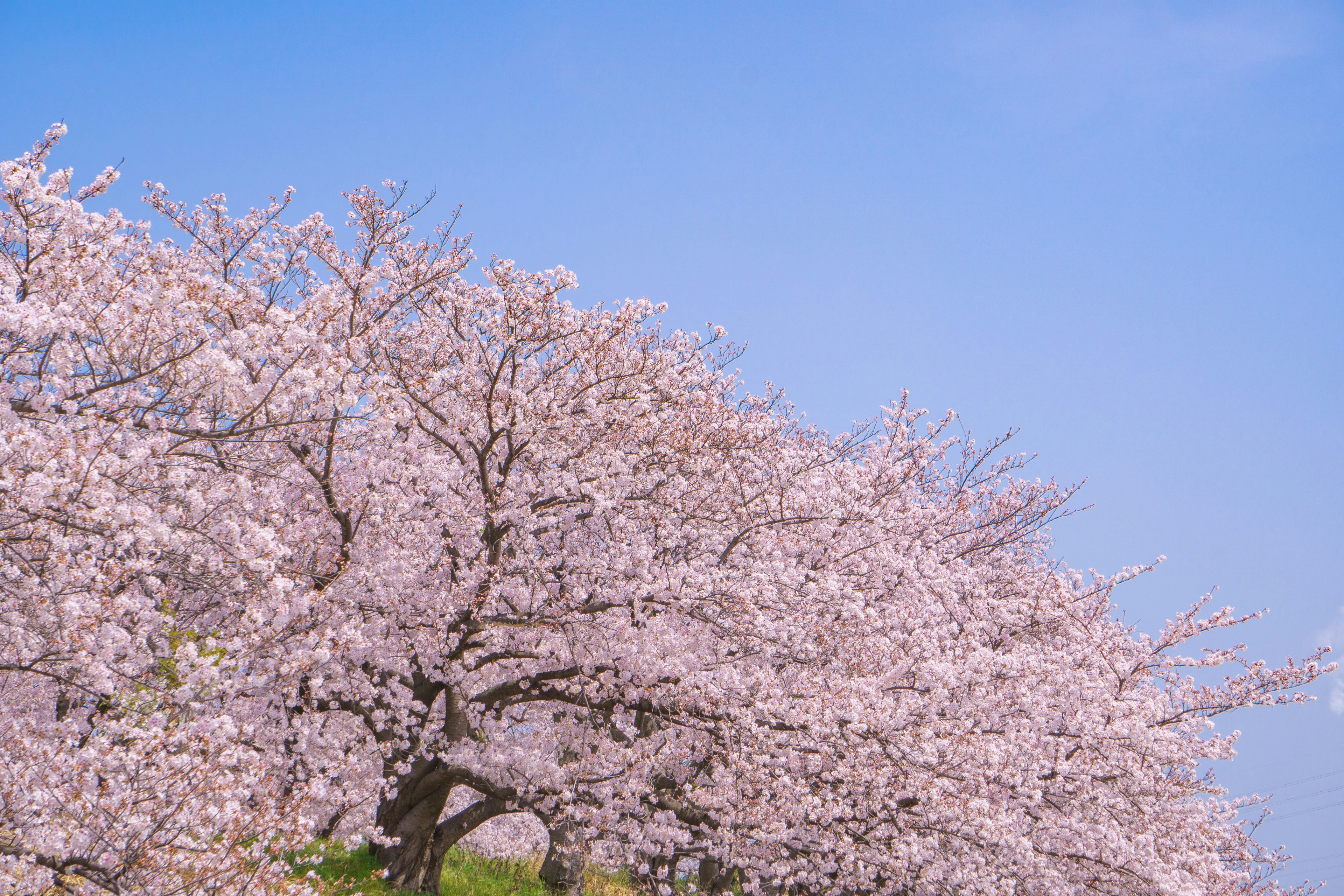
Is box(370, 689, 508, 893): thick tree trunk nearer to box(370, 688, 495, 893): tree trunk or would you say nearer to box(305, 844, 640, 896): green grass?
box(370, 688, 495, 893): tree trunk

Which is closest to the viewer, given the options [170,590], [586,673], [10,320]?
[10,320]

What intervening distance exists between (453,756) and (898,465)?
10.4 metres

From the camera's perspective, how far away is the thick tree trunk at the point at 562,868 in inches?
570

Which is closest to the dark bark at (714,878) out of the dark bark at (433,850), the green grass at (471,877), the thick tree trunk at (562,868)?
the green grass at (471,877)

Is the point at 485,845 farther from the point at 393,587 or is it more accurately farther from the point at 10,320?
the point at 10,320

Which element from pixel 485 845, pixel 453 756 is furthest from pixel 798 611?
pixel 485 845

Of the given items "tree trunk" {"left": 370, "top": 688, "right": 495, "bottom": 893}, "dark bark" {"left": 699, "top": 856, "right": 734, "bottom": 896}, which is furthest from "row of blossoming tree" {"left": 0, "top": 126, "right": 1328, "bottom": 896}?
"dark bark" {"left": 699, "top": 856, "right": 734, "bottom": 896}

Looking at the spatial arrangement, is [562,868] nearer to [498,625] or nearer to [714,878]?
[714,878]

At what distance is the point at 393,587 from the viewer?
11.9m

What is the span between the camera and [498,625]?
461 inches

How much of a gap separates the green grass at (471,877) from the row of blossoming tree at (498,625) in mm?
472

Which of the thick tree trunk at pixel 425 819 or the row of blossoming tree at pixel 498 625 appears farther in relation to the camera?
the thick tree trunk at pixel 425 819

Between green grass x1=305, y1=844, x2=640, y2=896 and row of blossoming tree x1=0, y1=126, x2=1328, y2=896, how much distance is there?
0.47 m

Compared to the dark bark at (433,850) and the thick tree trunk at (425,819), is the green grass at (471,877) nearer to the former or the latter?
the dark bark at (433,850)
